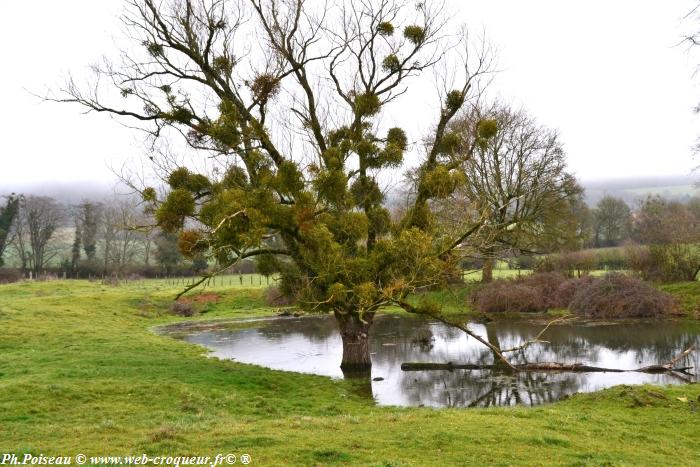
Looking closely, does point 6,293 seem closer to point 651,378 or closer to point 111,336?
point 111,336

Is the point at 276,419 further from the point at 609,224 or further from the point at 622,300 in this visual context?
the point at 609,224

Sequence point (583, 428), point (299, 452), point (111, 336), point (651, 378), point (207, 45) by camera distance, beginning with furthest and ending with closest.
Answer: point (111, 336) < point (207, 45) < point (651, 378) < point (583, 428) < point (299, 452)

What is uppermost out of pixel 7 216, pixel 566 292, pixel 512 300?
pixel 7 216

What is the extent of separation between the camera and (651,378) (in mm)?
17328

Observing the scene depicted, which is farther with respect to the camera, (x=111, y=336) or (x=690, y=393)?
(x=111, y=336)

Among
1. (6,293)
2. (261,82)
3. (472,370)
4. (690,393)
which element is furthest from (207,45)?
(6,293)

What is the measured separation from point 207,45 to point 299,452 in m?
15.3

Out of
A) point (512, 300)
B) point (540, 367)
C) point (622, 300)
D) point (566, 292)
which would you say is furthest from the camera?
point (512, 300)

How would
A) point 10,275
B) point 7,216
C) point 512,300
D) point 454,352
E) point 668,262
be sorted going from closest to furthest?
point 454,352 < point 512,300 < point 668,262 < point 10,275 < point 7,216

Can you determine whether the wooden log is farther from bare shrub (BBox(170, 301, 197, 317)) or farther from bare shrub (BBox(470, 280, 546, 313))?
bare shrub (BBox(170, 301, 197, 317))

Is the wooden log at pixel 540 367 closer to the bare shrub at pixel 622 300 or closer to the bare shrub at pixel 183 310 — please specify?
the bare shrub at pixel 622 300

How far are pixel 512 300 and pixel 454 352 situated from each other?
1533cm

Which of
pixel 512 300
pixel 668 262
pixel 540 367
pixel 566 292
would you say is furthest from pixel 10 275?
pixel 668 262

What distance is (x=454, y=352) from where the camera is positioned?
24078mm
